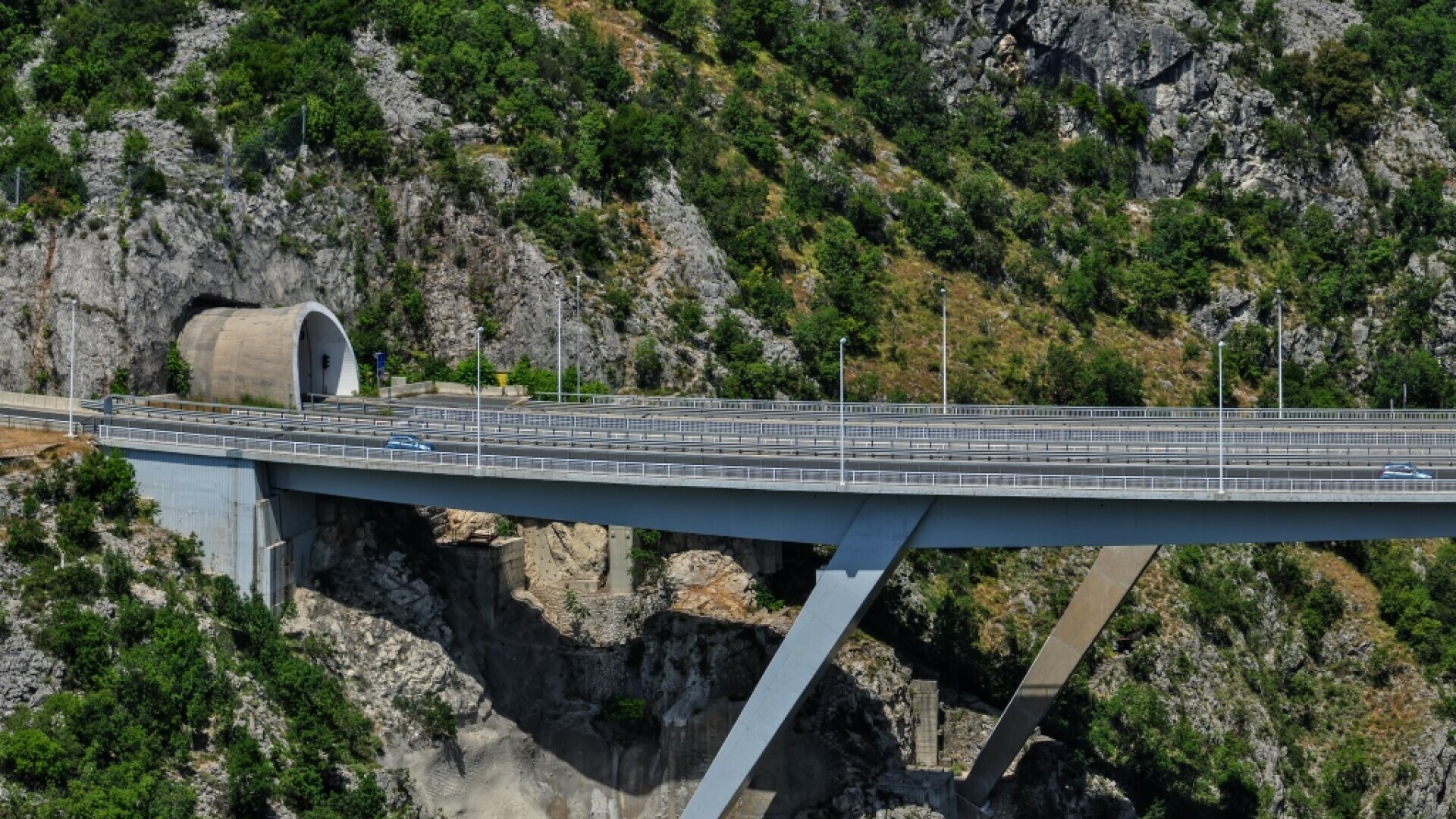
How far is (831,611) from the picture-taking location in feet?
196

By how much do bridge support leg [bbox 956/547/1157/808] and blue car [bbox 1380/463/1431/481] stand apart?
12997mm

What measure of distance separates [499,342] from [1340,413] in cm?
4502

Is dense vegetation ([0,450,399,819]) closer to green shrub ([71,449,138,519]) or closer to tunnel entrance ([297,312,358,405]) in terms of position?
green shrub ([71,449,138,519])

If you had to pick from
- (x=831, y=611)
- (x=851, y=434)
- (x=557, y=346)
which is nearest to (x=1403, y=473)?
(x=831, y=611)

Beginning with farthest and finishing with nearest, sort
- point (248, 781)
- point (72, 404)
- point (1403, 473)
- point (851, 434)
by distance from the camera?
point (72, 404) → point (851, 434) → point (248, 781) → point (1403, 473)

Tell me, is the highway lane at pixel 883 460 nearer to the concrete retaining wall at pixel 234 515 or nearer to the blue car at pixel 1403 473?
the blue car at pixel 1403 473

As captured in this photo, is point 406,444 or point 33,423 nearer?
point 406,444

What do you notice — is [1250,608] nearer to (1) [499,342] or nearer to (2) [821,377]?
(2) [821,377]

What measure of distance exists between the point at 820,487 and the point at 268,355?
31.6m

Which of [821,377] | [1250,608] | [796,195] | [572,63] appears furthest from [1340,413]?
[572,63]

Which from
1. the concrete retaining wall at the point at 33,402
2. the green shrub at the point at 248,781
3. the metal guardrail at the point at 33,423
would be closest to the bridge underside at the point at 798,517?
the metal guardrail at the point at 33,423

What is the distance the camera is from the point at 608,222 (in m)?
99.8

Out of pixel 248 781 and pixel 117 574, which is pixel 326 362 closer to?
pixel 117 574

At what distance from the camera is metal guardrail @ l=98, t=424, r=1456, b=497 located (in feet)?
187
